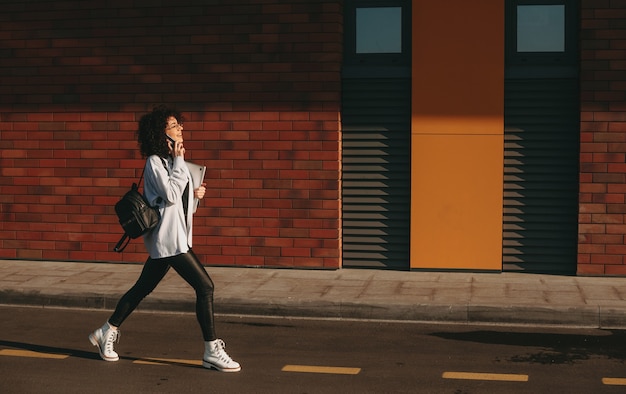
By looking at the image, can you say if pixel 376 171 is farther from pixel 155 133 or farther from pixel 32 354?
pixel 32 354

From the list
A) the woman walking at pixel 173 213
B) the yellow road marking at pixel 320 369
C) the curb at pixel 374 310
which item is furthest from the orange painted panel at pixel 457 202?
the woman walking at pixel 173 213

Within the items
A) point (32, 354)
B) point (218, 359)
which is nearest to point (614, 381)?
point (218, 359)

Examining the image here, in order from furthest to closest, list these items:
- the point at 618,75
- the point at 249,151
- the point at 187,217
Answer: the point at 249,151 < the point at 618,75 < the point at 187,217

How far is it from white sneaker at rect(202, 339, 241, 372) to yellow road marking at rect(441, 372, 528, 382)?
4.81ft

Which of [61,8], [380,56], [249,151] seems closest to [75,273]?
[249,151]

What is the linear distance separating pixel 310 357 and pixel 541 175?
491 cm

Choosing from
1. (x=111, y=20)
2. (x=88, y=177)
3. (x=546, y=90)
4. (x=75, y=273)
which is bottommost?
(x=75, y=273)

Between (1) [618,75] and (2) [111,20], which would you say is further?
(2) [111,20]

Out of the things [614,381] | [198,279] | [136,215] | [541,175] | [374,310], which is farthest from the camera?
[541,175]

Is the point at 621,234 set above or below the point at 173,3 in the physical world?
below

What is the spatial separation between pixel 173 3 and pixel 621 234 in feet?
18.6

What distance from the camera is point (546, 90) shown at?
39.9ft

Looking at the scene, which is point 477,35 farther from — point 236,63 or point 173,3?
point 173,3

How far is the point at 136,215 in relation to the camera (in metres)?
7.55
